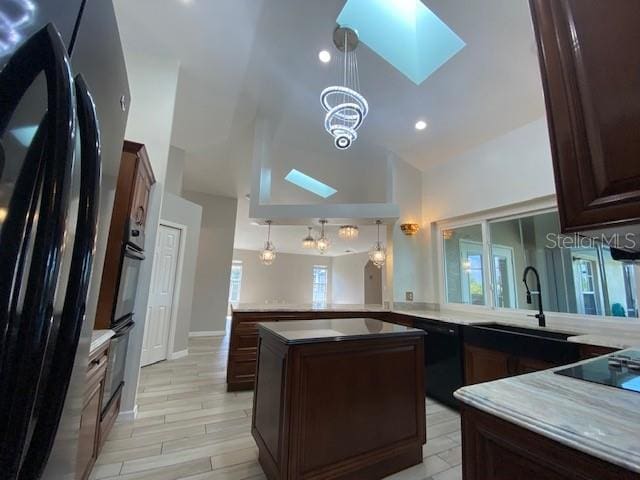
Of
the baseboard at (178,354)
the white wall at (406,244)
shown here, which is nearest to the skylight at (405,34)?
the white wall at (406,244)

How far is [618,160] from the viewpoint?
0.65m

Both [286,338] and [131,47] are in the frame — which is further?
[131,47]

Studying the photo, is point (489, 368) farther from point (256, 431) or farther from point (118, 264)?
point (118, 264)

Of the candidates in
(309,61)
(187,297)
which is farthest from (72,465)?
(187,297)

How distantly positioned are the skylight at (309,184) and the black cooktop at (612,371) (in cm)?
488

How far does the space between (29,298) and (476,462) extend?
1.12 m

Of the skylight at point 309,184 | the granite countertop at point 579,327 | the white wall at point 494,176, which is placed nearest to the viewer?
the granite countertop at point 579,327

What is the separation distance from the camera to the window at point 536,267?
249 cm

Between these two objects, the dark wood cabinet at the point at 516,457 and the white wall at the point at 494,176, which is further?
the white wall at the point at 494,176

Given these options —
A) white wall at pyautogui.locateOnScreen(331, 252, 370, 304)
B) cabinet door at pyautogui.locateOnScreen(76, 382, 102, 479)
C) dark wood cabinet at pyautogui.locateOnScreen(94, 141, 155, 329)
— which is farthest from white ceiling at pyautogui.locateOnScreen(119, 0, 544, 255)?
white wall at pyautogui.locateOnScreen(331, 252, 370, 304)

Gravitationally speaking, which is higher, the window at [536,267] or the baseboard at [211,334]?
the window at [536,267]

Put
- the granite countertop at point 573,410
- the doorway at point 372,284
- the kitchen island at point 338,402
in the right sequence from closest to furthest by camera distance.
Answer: the granite countertop at point 573,410, the kitchen island at point 338,402, the doorway at point 372,284

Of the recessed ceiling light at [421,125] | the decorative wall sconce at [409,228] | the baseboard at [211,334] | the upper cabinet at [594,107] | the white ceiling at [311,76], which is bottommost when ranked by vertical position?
the baseboard at [211,334]

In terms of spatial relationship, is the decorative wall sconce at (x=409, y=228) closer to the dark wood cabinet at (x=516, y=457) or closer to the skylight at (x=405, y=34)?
the skylight at (x=405, y=34)
